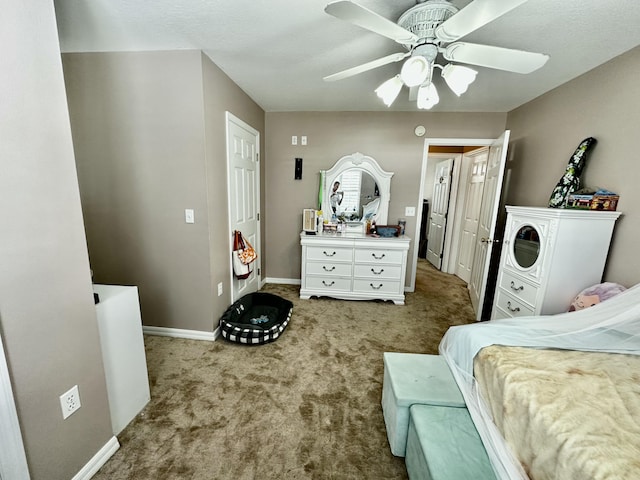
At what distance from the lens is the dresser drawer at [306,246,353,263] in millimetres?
3041

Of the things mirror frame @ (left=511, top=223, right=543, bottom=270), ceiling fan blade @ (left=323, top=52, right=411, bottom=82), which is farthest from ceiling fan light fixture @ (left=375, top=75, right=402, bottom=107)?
mirror frame @ (left=511, top=223, right=543, bottom=270)

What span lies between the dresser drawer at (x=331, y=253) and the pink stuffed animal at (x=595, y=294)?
191 centimetres

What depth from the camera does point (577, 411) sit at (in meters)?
0.84

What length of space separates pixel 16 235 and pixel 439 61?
102 inches

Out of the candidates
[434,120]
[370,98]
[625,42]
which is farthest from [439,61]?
[434,120]

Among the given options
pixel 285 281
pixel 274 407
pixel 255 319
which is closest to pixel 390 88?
pixel 274 407

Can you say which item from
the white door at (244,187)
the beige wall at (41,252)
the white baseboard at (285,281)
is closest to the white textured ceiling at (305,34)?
the white door at (244,187)

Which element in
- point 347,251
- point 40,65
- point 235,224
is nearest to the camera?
point 40,65

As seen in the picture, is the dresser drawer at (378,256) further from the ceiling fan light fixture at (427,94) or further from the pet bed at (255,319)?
the ceiling fan light fixture at (427,94)

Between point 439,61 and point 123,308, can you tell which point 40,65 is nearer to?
point 123,308

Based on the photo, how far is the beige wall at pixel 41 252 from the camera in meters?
0.88

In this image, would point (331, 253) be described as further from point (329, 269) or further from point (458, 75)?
point (458, 75)

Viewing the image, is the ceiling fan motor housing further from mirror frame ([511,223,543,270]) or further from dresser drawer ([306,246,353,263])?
dresser drawer ([306,246,353,263])

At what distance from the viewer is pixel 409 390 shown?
1.28 meters
